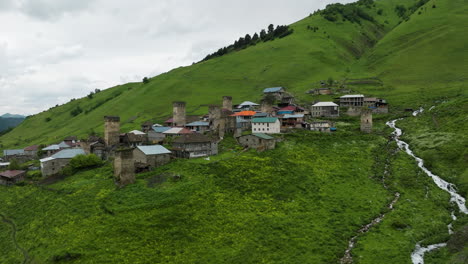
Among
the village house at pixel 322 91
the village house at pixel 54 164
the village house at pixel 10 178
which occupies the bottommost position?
the village house at pixel 10 178

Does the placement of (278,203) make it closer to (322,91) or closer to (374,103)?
(374,103)

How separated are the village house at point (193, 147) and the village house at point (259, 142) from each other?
6.91 m

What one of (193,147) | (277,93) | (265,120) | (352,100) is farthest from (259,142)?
(277,93)

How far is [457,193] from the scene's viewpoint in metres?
45.1

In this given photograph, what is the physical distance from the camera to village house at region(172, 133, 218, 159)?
192ft

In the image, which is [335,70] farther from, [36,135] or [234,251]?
[36,135]

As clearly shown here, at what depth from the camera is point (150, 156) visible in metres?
53.5

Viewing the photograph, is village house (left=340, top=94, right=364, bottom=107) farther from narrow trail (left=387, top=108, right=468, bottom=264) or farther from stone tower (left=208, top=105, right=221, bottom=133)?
stone tower (left=208, top=105, right=221, bottom=133)

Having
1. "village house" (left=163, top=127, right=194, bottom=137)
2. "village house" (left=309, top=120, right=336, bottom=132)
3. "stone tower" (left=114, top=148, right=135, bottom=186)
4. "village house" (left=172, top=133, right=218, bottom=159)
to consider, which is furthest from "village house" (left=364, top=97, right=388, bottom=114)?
"stone tower" (left=114, top=148, right=135, bottom=186)

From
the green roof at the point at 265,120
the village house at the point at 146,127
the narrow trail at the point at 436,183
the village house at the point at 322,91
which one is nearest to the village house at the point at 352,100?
the village house at the point at 322,91

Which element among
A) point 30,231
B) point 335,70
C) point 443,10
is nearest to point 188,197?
point 30,231

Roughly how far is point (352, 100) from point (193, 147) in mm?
59568

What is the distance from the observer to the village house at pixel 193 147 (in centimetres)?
5862

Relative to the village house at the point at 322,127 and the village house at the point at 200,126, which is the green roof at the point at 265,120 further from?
the village house at the point at 200,126
